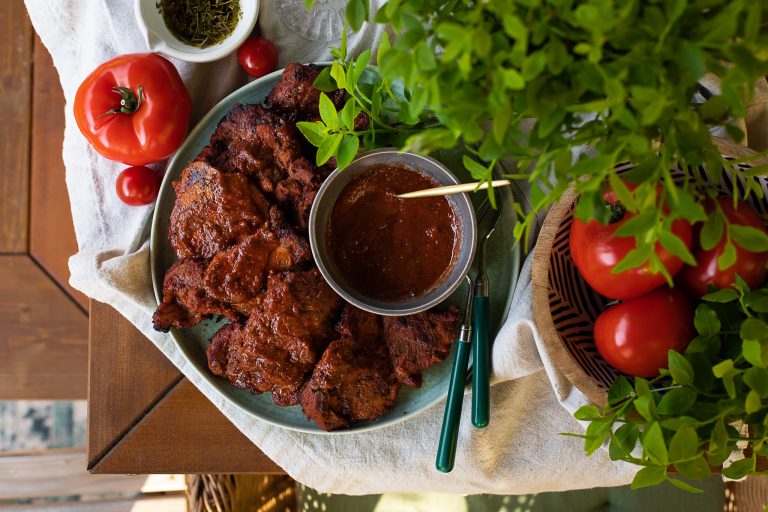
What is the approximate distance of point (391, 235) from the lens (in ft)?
5.69


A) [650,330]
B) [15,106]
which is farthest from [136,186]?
[650,330]

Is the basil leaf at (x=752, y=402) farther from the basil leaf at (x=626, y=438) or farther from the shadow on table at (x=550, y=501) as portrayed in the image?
the shadow on table at (x=550, y=501)

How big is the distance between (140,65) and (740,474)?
174 cm

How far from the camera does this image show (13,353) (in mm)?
2525

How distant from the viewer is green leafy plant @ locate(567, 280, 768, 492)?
45.7 inches

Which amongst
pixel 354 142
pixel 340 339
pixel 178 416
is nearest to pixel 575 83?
pixel 354 142

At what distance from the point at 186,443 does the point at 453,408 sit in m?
0.81

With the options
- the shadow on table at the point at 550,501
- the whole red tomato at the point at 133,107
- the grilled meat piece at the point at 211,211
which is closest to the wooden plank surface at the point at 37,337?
the whole red tomato at the point at 133,107

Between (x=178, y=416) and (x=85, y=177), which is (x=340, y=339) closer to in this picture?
(x=178, y=416)

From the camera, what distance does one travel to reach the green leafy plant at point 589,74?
857mm

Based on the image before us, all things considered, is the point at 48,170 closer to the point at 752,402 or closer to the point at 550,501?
the point at 550,501

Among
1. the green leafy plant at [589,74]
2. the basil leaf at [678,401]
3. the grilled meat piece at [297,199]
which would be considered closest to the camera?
the green leafy plant at [589,74]

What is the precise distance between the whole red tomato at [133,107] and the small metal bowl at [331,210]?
0.52 m

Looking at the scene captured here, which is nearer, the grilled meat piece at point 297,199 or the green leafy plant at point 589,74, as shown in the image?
the green leafy plant at point 589,74
